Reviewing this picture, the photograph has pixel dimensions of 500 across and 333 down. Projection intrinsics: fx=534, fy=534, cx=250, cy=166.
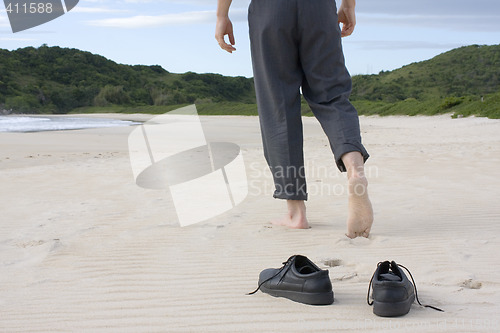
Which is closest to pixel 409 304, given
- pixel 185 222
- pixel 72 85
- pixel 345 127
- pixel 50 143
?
pixel 345 127

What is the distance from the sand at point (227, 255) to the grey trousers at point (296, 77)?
515mm

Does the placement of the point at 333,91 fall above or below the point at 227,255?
above

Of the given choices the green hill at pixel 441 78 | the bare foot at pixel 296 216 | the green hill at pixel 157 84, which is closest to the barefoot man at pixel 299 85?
the bare foot at pixel 296 216

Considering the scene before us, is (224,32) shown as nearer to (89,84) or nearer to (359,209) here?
(359,209)

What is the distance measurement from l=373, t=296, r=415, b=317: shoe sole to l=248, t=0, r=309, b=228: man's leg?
4.53 feet

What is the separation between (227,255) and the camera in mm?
2768

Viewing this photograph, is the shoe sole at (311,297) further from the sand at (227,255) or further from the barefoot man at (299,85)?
the barefoot man at (299,85)

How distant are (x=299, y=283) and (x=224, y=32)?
1.72 m

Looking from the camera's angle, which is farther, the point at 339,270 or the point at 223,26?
the point at 223,26

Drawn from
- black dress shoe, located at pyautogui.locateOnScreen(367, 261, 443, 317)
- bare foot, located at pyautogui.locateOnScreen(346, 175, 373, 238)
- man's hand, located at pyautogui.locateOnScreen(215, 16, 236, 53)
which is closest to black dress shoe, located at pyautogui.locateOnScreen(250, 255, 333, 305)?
black dress shoe, located at pyautogui.locateOnScreen(367, 261, 443, 317)

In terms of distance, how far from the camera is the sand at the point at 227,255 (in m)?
1.89

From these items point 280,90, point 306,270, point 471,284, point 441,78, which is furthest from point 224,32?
point 441,78

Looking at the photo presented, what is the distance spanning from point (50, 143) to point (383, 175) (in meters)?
7.85

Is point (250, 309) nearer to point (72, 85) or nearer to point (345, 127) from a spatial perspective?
point (345, 127)
